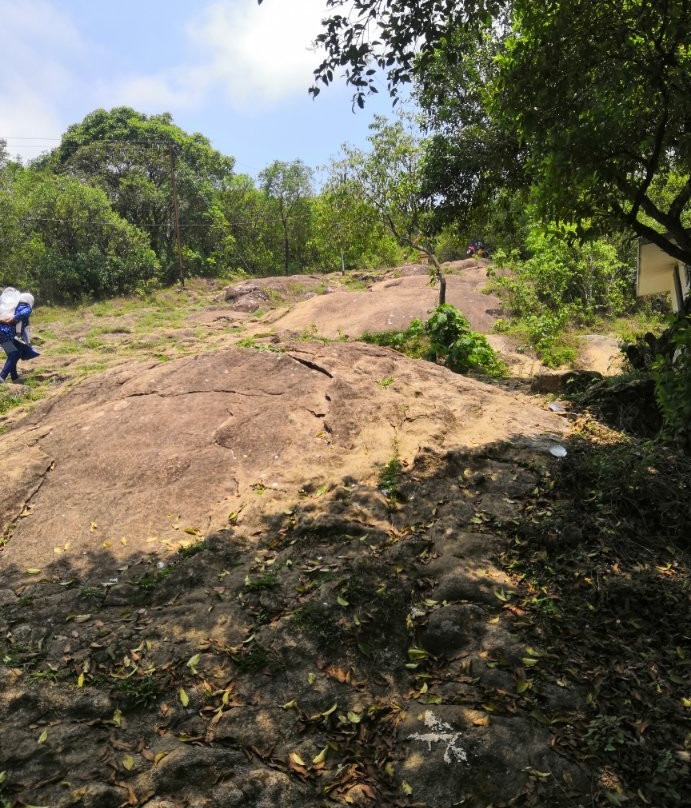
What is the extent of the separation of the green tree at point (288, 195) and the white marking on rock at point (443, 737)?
3283 cm

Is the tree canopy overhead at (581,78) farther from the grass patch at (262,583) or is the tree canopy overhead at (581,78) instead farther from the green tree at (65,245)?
the green tree at (65,245)

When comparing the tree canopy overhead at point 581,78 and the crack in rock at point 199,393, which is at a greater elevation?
the tree canopy overhead at point 581,78

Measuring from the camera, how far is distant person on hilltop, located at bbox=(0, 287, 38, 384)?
10.8 m

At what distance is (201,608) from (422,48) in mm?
4293

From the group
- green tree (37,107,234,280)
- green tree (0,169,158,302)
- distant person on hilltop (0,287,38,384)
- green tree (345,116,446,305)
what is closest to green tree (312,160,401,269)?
green tree (345,116,446,305)

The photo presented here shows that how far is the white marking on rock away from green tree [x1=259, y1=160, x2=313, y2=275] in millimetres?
32833

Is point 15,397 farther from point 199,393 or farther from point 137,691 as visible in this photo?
point 137,691

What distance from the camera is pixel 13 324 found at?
10.9 metres

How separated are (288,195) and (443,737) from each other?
34.1 m

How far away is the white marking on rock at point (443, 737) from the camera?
8.59 ft

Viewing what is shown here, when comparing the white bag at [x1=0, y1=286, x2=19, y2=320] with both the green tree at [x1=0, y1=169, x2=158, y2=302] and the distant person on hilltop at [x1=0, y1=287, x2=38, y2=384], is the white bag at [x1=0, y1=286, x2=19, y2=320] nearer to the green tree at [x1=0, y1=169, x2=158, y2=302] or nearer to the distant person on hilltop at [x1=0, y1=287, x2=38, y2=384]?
the distant person on hilltop at [x1=0, y1=287, x2=38, y2=384]

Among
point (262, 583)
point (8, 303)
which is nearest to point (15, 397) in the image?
point (8, 303)

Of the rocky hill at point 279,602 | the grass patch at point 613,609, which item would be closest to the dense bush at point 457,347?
the rocky hill at point 279,602

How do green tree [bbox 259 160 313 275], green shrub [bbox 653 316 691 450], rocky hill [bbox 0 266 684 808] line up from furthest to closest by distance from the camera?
1. green tree [bbox 259 160 313 275]
2. green shrub [bbox 653 316 691 450]
3. rocky hill [bbox 0 266 684 808]
